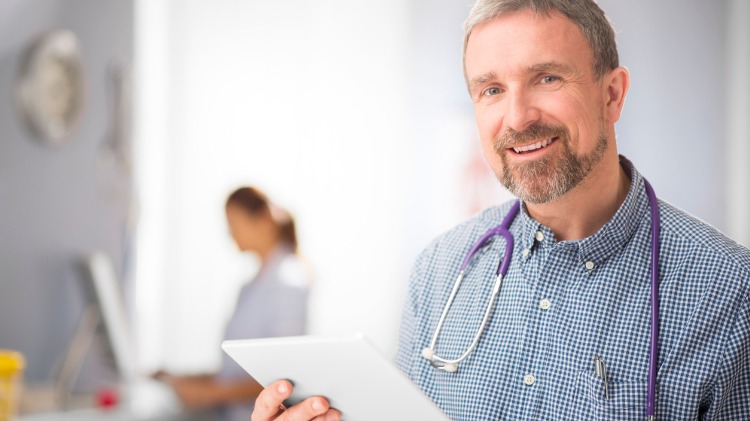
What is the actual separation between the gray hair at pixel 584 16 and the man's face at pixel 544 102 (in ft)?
0.04

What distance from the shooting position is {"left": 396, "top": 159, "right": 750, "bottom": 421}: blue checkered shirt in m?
1.05

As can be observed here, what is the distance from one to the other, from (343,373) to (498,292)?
36 cm

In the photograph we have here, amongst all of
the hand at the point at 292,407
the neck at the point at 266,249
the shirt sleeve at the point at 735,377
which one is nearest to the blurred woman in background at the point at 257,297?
the neck at the point at 266,249

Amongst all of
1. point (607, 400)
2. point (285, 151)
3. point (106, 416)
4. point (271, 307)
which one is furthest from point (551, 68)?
point (285, 151)

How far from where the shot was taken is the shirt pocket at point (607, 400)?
1073 millimetres

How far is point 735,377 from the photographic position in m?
1.04

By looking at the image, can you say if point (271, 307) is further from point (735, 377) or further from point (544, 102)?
point (735, 377)

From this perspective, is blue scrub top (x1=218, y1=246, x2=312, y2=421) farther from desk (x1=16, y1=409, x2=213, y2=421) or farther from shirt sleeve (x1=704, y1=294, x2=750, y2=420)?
shirt sleeve (x1=704, y1=294, x2=750, y2=420)

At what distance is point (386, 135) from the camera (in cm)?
411

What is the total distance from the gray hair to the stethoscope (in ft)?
0.68

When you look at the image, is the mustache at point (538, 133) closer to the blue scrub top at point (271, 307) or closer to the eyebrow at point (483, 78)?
the eyebrow at point (483, 78)

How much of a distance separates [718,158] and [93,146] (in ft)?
8.48

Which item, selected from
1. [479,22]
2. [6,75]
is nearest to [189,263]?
[6,75]

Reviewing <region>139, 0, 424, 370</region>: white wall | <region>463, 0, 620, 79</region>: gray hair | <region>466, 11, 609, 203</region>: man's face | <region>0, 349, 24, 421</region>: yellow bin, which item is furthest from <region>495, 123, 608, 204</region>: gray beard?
<region>139, 0, 424, 370</region>: white wall
